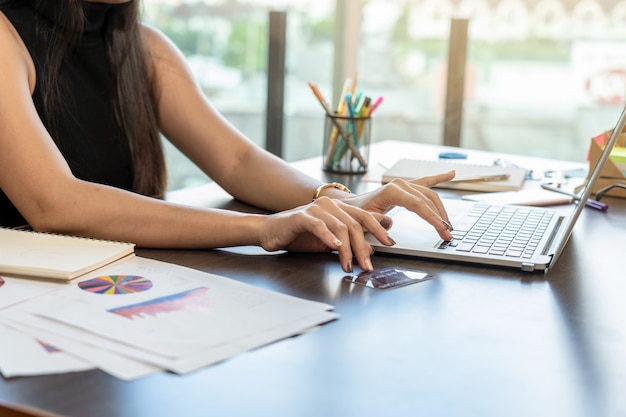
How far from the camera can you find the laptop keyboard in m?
1.14

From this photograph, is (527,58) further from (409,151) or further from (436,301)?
(436,301)

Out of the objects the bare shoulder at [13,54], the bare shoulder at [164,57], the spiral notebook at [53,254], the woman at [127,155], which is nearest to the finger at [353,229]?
the woman at [127,155]

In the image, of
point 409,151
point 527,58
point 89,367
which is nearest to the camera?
point 89,367

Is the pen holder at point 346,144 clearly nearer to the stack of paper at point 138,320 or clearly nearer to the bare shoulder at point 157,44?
the bare shoulder at point 157,44

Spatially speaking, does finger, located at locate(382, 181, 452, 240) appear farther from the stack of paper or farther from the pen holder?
the pen holder

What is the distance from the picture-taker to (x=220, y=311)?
2.81 ft

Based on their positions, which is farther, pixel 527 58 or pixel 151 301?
pixel 527 58

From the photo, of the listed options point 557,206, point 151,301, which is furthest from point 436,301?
point 557,206

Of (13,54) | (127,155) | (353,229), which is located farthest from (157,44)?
(353,229)

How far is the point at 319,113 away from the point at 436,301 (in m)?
3.11

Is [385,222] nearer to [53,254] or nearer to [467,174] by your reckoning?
[53,254]

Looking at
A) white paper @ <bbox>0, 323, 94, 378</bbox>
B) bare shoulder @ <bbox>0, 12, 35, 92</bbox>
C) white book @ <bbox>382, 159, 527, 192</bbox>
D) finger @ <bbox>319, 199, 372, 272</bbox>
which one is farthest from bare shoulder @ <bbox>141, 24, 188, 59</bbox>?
white paper @ <bbox>0, 323, 94, 378</bbox>

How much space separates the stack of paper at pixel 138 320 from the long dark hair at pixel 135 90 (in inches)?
25.2

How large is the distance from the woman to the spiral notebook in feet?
0.17
